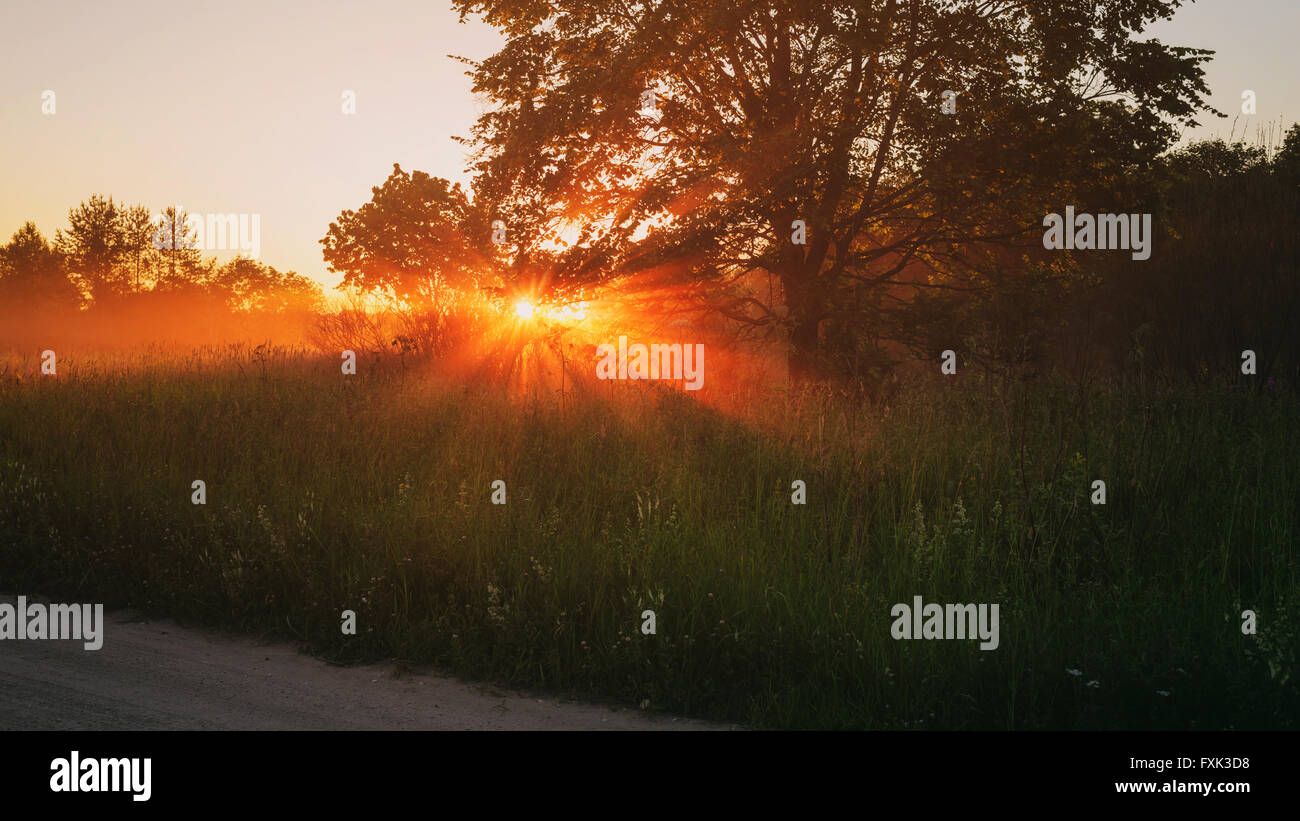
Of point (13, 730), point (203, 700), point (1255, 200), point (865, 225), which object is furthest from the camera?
point (1255, 200)

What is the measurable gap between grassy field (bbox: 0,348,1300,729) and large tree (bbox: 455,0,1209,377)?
563 cm

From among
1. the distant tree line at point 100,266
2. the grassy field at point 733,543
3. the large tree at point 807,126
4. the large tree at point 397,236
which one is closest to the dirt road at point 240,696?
the grassy field at point 733,543

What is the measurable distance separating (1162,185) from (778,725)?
14.6 meters

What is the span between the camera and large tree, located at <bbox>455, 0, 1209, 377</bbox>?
1391 cm

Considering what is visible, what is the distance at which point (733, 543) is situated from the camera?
19.1ft

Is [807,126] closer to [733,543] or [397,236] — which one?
[733,543]

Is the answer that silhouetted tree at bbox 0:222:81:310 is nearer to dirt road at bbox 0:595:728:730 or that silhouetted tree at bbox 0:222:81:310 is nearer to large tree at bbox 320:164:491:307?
large tree at bbox 320:164:491:307

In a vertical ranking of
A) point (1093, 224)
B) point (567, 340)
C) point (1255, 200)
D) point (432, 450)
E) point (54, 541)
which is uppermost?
point (1255, 200)

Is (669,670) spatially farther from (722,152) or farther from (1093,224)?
(1093,224)

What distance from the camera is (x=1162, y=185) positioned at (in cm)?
1474

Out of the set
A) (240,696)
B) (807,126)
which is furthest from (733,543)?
(807,126)
